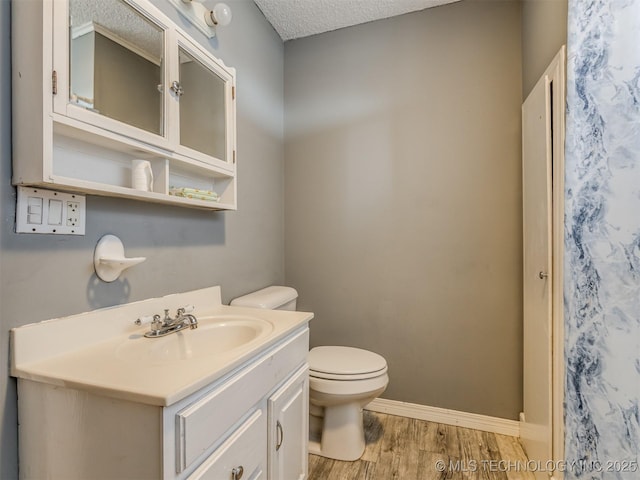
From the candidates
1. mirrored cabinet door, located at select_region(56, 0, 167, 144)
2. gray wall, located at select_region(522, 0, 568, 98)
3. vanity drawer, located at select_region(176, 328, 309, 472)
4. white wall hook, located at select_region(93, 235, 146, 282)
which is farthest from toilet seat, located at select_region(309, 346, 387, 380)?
gray wall, located at select_region(522, 0, 568, 98)

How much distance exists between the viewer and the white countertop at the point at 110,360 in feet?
2.12

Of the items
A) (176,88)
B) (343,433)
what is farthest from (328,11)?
(343,433)

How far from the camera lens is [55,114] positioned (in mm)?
743

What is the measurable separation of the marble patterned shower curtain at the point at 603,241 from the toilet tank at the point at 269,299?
119 cm

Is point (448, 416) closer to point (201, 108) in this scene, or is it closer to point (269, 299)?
point (269, 299)

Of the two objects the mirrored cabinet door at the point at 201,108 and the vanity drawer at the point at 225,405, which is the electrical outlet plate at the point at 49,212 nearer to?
the mirrored cabinet door at the point at 201,108

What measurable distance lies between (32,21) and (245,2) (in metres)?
1.29

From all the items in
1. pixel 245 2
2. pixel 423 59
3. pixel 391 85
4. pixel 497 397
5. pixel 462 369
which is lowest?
pixel 497 397

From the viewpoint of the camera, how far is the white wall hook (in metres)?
0.94

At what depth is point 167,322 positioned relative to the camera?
106 centimetres

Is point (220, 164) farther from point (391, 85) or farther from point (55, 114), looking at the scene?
point (391, 85)

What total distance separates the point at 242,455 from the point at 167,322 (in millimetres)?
483

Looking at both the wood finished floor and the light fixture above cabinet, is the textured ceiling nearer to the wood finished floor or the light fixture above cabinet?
the light fixture above cabinet

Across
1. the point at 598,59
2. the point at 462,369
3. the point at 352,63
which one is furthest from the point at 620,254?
the point at 352,63
